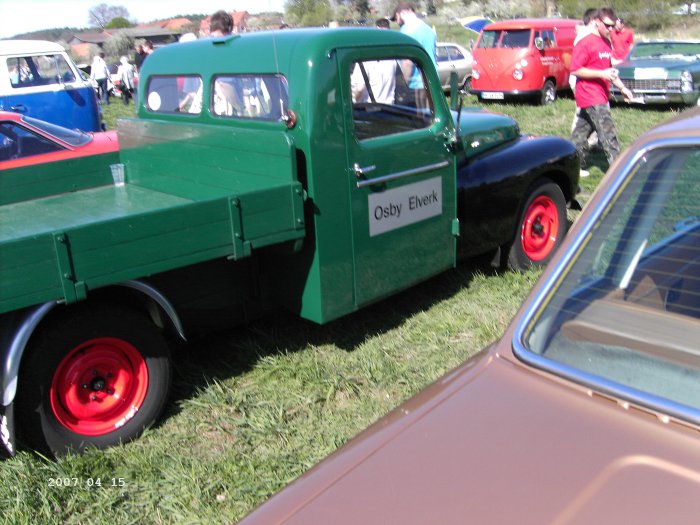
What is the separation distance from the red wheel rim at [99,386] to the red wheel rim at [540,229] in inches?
121

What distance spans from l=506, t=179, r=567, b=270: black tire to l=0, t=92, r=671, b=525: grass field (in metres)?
0.19

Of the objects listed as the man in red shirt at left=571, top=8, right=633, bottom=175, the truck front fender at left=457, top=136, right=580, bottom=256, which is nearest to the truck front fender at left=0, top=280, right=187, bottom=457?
the truck front fender at left=457, top=136, right=580, bottom=256

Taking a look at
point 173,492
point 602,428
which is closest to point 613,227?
point 602,428

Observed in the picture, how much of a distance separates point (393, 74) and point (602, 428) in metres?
2.98

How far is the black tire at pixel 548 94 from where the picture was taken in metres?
14.1

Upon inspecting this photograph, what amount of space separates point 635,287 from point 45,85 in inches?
470

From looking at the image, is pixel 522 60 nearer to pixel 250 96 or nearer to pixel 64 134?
pixel 64 134

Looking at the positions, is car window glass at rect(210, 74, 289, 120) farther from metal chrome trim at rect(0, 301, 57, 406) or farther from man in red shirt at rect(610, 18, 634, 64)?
man in red shirt at rect(610, 18, 634, 64)

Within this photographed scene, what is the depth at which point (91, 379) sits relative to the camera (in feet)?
10.5

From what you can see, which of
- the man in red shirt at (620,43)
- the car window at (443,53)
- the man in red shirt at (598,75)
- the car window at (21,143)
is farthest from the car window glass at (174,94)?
the car window at (443,53)

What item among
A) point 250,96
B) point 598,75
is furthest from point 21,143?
point 598,75

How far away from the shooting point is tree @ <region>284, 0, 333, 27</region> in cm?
551

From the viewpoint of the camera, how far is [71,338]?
3.04 metres

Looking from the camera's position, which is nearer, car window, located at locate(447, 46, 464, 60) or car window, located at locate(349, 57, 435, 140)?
car window, located at locate(349, 57, 435, 140)
